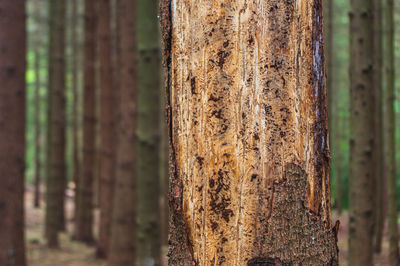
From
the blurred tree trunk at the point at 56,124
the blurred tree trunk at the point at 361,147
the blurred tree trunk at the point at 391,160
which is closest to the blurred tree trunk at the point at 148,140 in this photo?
the blurred tree trunk at the point at 361,147

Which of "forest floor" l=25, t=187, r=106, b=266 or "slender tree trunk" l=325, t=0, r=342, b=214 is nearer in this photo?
"forest floor" l=25, t=187, r=106, b=266

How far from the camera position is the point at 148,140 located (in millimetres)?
5691

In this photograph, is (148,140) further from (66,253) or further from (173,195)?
(66,253)

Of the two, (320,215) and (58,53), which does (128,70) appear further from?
(320,215)

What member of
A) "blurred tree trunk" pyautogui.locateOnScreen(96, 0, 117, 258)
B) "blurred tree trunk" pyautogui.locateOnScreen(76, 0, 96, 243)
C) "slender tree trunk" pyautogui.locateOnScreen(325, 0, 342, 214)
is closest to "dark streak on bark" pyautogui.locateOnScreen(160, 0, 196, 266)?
"slender tree trunk" pyautogui.locateOnScreen(325, 0, 342, 214)

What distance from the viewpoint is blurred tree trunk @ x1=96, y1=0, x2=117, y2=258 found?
384 inches

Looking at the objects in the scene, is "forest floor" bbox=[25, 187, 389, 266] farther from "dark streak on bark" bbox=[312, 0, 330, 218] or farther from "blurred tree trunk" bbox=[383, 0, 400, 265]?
"dark streak on bark" bbox=[312, 0, 330, 218]

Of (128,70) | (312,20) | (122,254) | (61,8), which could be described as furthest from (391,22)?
(312,20)

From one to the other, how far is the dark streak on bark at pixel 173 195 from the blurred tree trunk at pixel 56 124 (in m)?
10.2

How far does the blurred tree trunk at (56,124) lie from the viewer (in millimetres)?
11062

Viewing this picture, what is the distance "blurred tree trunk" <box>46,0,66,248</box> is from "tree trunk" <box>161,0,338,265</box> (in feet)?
33.9

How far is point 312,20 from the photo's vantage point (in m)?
1.31

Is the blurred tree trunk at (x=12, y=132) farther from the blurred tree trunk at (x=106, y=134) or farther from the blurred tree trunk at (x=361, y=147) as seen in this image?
the blurred tree trunk at (x=361, y=147)

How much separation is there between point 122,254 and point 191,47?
20.4 ft
